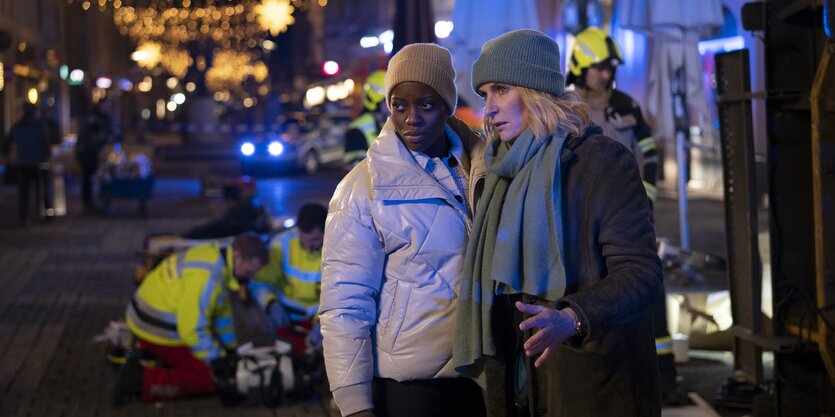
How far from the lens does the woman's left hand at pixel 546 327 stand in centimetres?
282

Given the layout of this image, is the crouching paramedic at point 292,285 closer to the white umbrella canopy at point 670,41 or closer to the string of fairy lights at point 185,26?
the white umbrella canopy at point 670,41

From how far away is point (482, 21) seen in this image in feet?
33.6

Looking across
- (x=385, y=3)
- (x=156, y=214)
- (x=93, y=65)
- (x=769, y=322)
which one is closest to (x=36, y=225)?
(x=156, y=214)

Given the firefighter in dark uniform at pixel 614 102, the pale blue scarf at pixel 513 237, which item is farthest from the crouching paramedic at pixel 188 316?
the pale blue scarf at pixel 513 237

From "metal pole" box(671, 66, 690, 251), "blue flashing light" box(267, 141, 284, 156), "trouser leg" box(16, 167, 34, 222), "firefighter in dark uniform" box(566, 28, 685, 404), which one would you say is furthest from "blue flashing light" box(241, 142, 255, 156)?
"firefighter in dark uniform" box(566, 28, 685, 404)

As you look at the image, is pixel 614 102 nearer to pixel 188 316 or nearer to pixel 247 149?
pixel 188 316

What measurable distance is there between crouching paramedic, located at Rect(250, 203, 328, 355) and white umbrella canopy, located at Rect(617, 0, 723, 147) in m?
3.94

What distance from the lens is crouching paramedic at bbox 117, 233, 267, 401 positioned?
784 centimetres

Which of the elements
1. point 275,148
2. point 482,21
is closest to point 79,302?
point 482,21

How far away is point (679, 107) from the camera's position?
11562 millimetres

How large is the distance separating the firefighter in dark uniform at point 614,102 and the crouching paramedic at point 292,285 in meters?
2.15

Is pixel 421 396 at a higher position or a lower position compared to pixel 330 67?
lower

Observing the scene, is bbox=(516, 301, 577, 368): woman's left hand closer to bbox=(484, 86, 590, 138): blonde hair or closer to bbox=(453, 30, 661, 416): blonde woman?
bbox=(453, 30, 661, 416): blonde woman

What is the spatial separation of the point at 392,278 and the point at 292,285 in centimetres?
517
